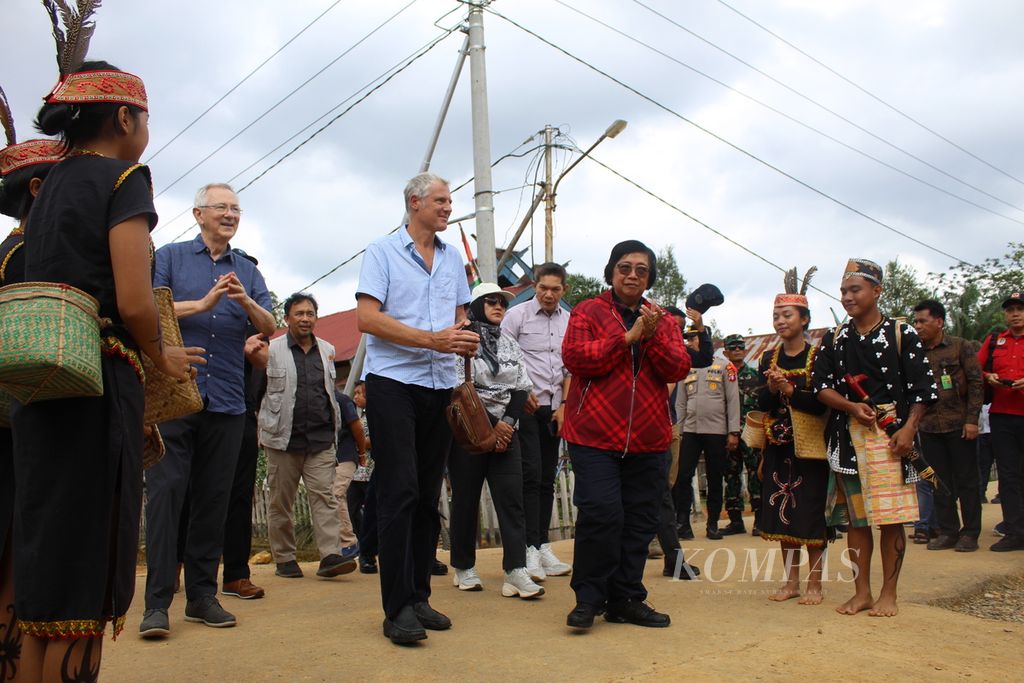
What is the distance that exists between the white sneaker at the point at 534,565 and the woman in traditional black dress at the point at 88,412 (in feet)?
12.3

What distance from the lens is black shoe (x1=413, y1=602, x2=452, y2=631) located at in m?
4.60

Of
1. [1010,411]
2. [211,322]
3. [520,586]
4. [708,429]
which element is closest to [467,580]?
[520,586]

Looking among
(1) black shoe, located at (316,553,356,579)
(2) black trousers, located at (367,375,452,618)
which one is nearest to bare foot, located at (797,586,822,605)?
(2) black trousers, located at (367,375,452,618)

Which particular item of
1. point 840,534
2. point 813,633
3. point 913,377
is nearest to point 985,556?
point 840,534

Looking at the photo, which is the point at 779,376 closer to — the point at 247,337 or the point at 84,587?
the point at 247,337

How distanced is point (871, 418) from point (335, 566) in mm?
3685

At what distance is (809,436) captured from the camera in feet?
18.5

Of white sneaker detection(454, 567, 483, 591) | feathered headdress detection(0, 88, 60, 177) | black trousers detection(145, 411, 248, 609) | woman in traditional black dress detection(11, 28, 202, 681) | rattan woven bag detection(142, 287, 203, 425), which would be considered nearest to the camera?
woman in traditional black dress detection(11, 28, 202, 681)

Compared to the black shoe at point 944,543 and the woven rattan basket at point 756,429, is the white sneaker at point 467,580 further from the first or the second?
the black shoe at point 944,543

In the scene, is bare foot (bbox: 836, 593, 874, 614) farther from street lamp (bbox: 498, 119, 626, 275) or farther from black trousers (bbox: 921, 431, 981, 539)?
street lamp (bbox: 498, 119, 626, 275)

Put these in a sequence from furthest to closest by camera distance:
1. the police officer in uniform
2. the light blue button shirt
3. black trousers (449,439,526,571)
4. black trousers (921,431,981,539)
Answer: the police officer in uniform < black trousers (921,431,981,539) < black trousers (449,439,526,571) < the light blue button shirt

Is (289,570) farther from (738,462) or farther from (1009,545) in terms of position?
(1009,545)

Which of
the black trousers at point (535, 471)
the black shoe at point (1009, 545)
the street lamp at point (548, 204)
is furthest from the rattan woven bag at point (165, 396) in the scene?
the street lamp at point (548, 204)

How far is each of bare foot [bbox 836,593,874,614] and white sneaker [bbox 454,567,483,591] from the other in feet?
Answer: 7.28
